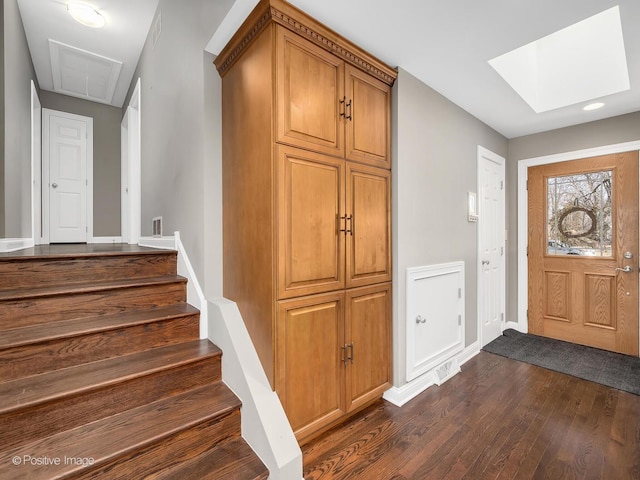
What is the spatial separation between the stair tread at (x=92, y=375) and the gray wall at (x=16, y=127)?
1750 millimetres

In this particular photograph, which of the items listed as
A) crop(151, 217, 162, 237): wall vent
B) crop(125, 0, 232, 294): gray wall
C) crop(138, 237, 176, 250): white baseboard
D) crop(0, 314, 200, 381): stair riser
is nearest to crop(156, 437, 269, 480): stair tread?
crop(0, 314, 200, 381): stair riser

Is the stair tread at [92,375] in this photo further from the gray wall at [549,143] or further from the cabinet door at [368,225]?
the gray wall at [549,143]

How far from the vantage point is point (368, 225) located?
74.7 inches

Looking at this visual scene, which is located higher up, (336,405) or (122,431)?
(122,431)

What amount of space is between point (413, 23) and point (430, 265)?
163 centimetres

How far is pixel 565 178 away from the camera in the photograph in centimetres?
320

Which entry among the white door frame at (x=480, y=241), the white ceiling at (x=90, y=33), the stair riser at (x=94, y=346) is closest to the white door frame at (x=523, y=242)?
the white door frame at (x=480, y=241)

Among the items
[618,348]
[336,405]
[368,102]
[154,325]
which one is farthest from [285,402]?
[618,348]

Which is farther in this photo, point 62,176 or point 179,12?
point 62,176

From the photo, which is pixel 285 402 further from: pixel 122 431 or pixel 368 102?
pixel 368 102

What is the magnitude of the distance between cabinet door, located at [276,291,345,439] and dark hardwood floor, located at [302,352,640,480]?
0.65 ft

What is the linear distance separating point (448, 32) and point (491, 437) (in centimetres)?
244

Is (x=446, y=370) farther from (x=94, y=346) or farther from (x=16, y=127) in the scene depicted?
(x=16, y=127)

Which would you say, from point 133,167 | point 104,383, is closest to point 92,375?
point 104,383
